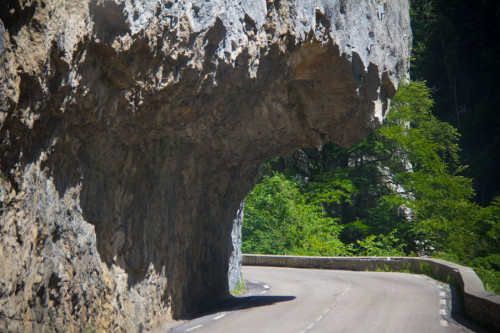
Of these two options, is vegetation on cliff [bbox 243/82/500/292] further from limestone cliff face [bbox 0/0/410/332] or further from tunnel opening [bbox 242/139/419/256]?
limestone cliff face [bbox 0/0/410/332]

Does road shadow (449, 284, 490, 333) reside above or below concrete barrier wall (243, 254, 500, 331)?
below

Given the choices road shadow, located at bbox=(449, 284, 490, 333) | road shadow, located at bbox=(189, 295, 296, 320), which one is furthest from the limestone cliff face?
road shadow, located at bbox=(449, 284, 490, 333)

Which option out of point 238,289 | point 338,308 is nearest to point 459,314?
point 338,308

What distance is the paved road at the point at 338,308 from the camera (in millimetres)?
11273

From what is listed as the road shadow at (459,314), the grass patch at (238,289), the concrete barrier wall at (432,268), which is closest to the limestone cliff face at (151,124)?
the grass patch at (238,289)

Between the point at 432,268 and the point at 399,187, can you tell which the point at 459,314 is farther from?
the point at 399,187

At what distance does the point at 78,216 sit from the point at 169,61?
3.35 m

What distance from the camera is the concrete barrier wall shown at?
10.6 metres

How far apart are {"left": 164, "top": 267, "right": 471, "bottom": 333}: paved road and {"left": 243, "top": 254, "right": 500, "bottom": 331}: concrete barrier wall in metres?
0.58

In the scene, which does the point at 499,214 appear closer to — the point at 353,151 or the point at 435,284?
the point at 435,284

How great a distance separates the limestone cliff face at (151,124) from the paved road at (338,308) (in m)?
1.64

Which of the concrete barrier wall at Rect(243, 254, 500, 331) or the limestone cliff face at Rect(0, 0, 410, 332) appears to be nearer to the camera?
the limestone cliff face at Rect(0, 0, 410, 332)

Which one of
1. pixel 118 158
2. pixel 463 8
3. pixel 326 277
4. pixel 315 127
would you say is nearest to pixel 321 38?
pixel 315 127

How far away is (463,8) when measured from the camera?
41781 millimetres
